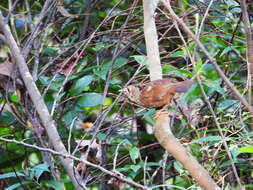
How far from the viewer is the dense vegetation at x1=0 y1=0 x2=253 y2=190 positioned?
192cm

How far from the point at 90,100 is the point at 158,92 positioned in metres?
0.62

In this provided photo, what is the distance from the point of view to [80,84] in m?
2.22

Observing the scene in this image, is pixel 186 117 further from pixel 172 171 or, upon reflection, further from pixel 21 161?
pixel 21 161

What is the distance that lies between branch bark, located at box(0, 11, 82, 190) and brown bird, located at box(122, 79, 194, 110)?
40 centimetres

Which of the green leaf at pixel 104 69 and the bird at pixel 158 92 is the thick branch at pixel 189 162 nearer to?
the bird at pixel 158 92

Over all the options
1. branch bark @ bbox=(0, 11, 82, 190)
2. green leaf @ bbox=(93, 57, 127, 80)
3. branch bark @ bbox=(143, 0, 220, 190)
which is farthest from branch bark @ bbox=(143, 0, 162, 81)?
green leaf @ bbox=(93, 57, 127, 80)

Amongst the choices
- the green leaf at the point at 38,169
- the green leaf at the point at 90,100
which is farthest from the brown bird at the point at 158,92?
the green leaf at the point at 38,169

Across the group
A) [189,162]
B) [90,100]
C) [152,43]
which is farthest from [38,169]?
[189,162]

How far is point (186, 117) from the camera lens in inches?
83.8

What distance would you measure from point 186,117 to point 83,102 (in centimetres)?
53

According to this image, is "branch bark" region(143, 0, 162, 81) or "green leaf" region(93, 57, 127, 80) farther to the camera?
"green leaf" region(93, 57, 127, 80)

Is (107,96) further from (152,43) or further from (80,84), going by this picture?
(152,43)

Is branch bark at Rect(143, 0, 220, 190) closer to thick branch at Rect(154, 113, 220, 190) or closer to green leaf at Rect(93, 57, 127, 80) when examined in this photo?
thick branch at Rect(154, 113, 220, 190)

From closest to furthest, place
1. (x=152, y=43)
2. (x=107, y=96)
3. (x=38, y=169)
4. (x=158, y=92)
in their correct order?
1. (x=152, y=43)
2. (x=158, y=92)
3. (x=38, y=169)
4. (x=107, y=96)
